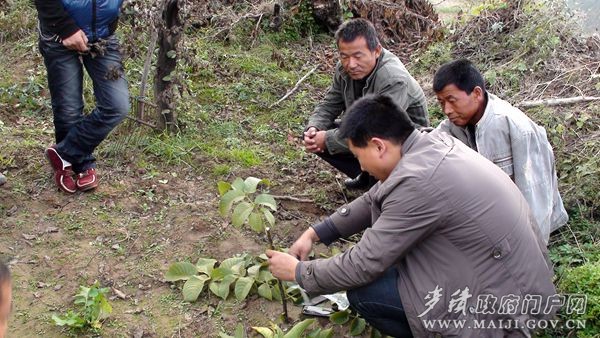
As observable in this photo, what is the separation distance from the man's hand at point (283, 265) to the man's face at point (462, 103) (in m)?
1.21

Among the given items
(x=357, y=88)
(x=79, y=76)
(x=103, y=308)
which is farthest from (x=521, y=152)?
A: (x=79, y=76)

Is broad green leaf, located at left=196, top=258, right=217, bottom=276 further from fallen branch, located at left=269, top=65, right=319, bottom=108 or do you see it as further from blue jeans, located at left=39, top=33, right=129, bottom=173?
fallen branch, located at left=269, top=65, right=319, bottom=108

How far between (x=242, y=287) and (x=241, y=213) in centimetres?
57

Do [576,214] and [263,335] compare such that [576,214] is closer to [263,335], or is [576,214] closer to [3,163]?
[263,335]

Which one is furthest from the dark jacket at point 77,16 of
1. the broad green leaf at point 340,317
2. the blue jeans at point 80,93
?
the broad green leaf at point 340,317

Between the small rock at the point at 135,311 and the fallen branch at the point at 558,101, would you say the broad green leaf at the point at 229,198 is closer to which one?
the small rock at the point at 135,311

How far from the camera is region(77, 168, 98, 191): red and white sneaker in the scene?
4387mm

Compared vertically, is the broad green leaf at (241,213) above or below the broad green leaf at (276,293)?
above

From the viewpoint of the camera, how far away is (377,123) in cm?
266

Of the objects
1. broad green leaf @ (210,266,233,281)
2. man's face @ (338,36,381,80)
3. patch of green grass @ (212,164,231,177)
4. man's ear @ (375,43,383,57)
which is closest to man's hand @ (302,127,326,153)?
man's face @ (338,36,381,80)

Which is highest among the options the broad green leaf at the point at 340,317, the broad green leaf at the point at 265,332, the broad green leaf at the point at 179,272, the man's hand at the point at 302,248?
the man's hand at the point at 302,248

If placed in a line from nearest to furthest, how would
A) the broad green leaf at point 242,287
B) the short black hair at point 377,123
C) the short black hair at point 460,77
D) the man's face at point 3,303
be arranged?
the man's face at point 3,303 → the short black hair at point 377,123 → the short black hair at point 460,77 → the broad green leaf at point 242,287

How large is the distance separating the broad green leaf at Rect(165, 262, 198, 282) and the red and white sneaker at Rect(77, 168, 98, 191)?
45.0 inches

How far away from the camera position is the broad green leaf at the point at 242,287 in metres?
3.47
